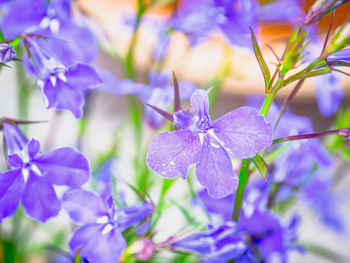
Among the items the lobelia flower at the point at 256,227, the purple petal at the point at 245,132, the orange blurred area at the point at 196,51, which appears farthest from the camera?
the orange blurred area at the point at 196,51

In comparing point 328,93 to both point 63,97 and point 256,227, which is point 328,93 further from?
point 63,97

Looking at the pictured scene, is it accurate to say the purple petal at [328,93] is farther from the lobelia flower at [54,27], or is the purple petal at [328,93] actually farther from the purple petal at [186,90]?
the lobelia flower at [54,27]

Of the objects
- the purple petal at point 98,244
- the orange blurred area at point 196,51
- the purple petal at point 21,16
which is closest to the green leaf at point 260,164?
the purple petal at point 98,244

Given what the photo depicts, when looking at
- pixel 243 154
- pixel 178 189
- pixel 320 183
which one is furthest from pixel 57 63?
pixel 178 189

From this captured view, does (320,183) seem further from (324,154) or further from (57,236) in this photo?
(57,236)

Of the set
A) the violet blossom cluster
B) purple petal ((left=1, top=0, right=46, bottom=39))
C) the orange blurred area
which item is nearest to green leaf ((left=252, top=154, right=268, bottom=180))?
→ the violet blossom cluster

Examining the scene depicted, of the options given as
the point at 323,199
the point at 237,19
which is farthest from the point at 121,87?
the point at 323,199
